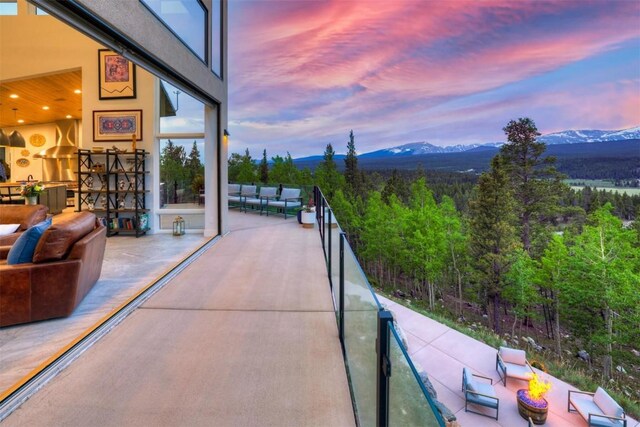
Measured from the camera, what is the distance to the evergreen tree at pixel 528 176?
936 inches

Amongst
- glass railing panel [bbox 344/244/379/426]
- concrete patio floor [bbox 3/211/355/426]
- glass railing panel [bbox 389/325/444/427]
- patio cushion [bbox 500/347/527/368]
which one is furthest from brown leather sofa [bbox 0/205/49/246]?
patio cushion [bbox 500/347/527/368]

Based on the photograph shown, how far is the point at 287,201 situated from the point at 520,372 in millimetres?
7976

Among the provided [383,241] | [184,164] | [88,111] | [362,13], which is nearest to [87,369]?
[184,164]

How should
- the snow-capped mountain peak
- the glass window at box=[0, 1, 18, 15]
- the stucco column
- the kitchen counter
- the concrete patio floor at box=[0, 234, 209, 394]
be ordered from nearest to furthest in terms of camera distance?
the concrete patio floor at box=[0, 234, 209, 394]
the glass window at box=[0, 1, 18, 15]
the stucco column
the kitchen counter
the snow-capped mountain peak

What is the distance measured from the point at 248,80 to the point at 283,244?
53.1 ft

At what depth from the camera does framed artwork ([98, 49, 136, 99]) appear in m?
7.16

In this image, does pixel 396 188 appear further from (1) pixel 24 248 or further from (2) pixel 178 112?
(1) pixel 24 248

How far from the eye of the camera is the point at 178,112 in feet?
24.4

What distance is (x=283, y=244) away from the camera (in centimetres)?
677

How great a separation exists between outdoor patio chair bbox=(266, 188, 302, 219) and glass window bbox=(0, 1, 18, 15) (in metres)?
7.20

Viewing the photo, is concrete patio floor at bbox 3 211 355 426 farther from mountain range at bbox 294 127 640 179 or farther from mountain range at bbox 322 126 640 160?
mountain range at bbox 322 126 640 160

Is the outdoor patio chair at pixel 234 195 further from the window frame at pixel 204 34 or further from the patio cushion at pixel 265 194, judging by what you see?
the window frame at pixel 204 34

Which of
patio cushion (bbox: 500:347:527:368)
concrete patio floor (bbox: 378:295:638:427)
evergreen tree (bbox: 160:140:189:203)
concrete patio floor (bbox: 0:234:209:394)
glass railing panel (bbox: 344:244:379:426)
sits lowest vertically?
concrete patio floor (bbox: 378:295:638:427)

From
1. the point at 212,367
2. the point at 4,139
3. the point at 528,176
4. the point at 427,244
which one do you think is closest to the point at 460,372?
the point at 212,367
